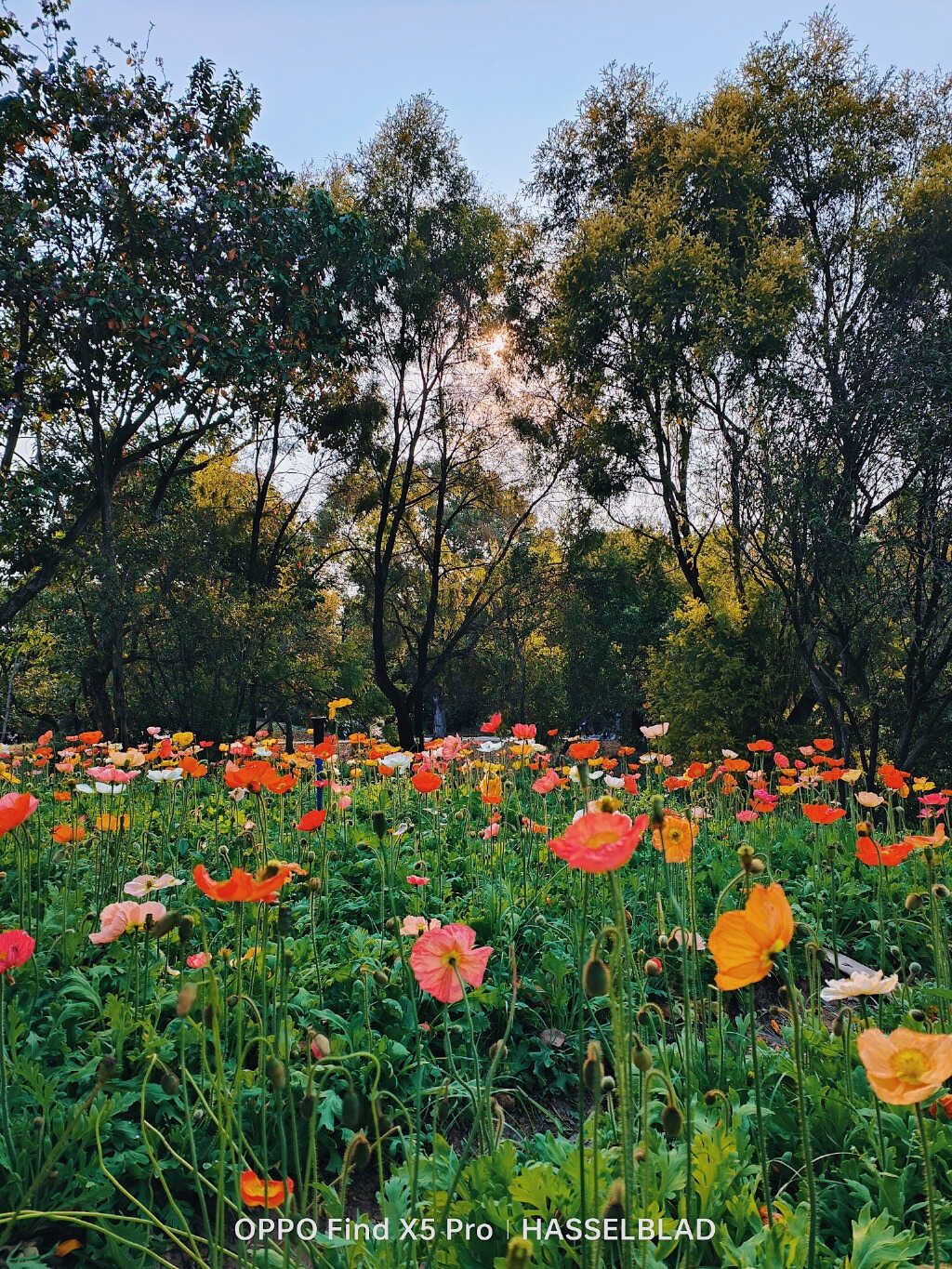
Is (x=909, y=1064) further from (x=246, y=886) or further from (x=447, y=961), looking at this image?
(x=246, y=886)

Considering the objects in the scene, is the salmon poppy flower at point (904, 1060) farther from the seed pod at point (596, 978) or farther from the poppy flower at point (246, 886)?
the poppy flower at point (246, 886)

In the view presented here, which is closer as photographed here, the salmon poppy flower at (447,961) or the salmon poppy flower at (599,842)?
the salmon poppy flower at (599,842)

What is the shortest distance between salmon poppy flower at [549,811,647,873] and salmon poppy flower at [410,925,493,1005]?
35cm

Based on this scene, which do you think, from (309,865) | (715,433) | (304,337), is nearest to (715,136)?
(715,433)

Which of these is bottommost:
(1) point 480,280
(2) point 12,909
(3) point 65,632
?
(2) point 12,909

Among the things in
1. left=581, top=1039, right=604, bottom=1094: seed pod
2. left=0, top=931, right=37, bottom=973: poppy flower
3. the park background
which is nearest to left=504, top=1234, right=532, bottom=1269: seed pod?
left=581, top=1039, right=604, bottom=1094: seed pod

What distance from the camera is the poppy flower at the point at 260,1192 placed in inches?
43.7

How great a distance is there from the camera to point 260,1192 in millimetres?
1164

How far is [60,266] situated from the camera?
318 inches

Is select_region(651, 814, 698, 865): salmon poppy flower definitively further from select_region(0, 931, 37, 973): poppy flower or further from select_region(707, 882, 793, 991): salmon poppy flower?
select_region(0, 931, 37, 973): poppy flower

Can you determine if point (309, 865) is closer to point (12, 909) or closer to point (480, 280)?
point (12, 909)

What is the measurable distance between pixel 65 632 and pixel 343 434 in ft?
22.1

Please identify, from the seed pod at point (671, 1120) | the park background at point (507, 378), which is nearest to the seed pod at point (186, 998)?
the seed pod at point (671, 1120)

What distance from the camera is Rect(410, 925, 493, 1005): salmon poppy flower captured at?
1253 millimetres
